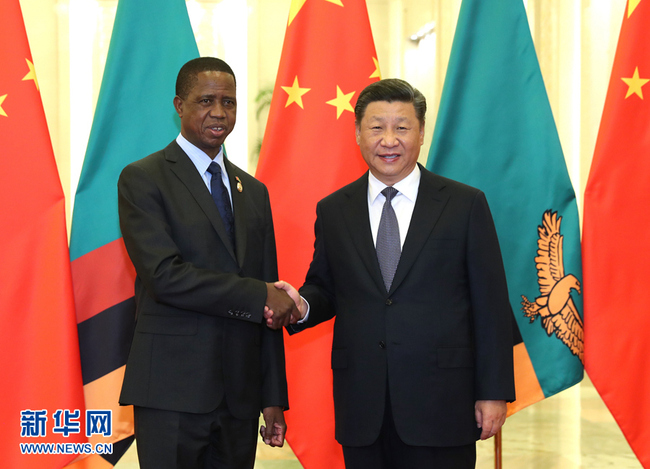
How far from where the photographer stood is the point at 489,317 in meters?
1.82

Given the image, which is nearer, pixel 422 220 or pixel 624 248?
pixel 422 220

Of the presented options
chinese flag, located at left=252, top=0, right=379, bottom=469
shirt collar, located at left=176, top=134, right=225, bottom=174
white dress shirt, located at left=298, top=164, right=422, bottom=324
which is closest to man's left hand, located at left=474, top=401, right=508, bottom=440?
white dress shirt, located at left=298, top=164, right=422, bottom=324

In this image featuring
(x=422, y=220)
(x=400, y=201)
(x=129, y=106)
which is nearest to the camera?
(x=422, y=220)

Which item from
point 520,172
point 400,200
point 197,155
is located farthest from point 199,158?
point 520,172

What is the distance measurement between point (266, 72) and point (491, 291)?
2919 mm

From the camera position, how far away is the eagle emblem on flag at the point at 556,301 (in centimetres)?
251

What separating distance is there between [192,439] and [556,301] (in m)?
1.56

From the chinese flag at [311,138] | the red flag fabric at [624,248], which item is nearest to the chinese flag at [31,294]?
the chinese flag at [311,138]

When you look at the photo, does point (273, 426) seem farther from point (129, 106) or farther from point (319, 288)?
point (129, 106)

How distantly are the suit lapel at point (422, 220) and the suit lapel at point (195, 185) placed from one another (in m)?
0.52

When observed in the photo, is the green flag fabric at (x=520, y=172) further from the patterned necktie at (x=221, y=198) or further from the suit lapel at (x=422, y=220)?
the patterned necktie at (x=221, y=198)

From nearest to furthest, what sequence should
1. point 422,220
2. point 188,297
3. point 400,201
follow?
point 188,297, point 422,220, point 400,201

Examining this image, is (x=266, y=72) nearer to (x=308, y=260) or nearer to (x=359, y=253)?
(x=308, y=260)

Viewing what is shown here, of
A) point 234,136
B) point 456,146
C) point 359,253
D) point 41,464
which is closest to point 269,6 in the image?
point 234,136
